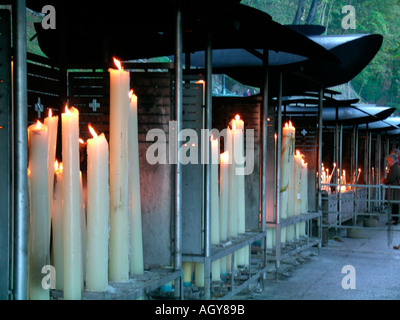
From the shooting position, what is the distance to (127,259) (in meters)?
3.24

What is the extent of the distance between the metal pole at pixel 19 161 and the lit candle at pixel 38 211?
450mm

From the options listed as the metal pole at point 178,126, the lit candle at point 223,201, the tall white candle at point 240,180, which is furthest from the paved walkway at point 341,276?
the metal pole at point 178,126

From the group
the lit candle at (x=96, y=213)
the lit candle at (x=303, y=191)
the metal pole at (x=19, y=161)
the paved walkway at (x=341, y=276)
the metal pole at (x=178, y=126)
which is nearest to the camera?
the metal pole at (x=19, y=161)

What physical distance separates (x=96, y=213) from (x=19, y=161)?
793mm

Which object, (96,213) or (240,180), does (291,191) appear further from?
(96,213)

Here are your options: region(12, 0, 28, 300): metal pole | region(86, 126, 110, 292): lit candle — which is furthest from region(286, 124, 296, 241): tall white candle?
region(12, 0, 28, 300): metal pole

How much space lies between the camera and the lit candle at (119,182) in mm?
3172

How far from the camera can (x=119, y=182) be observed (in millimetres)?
3189

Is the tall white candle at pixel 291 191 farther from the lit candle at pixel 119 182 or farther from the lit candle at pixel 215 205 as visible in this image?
the lit candle at pixel 119 182

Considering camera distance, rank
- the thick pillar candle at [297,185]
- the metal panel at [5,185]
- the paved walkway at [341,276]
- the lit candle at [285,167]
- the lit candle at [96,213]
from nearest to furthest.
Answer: the metal panel at [5,185] < the lit candle at [96,213] < the paved walkway at [341,276] < the lit candle at [285,167] < the thick pillar candle at [297,185]

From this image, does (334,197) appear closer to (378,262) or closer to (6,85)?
(378,262)

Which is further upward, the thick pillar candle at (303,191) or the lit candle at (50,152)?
the lit candle at (50,152)

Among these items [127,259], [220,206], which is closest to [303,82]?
[220,206]

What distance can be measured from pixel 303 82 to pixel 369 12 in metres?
32.3
